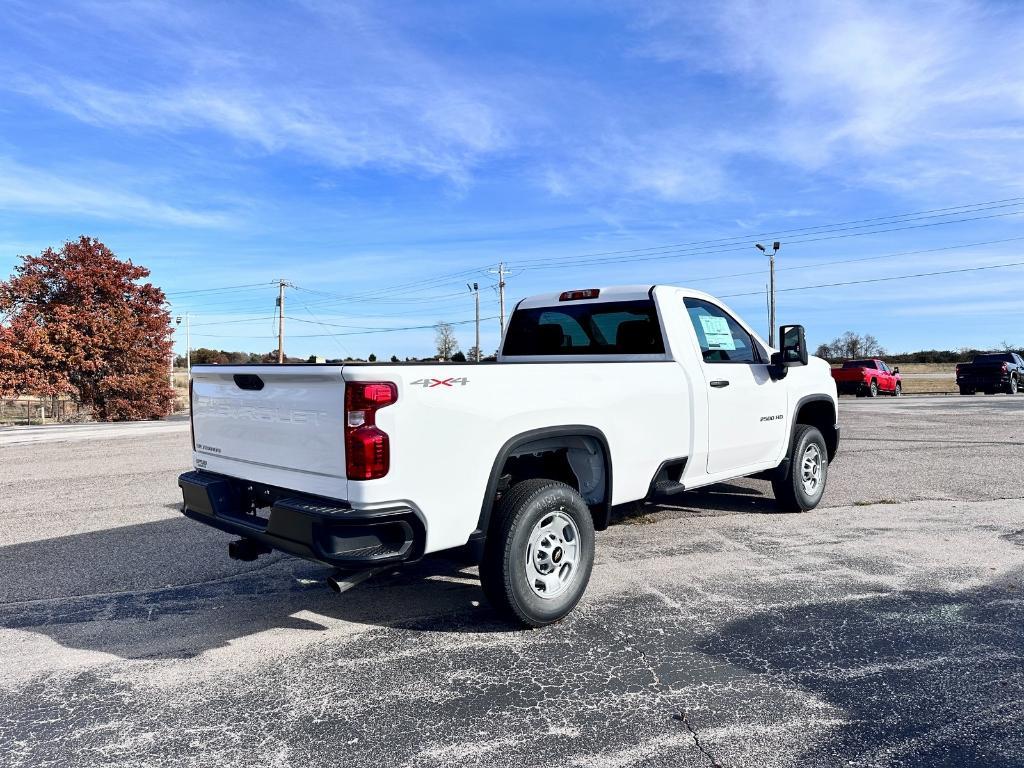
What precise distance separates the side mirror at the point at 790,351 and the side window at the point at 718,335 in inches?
7.0

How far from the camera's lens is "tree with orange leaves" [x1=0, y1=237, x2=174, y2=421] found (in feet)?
79.8

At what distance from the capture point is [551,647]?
3.92 m

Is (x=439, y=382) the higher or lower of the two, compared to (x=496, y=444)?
higher

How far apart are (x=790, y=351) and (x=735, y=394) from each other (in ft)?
2.72

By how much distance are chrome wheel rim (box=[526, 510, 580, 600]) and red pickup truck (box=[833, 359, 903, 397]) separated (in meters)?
28.5

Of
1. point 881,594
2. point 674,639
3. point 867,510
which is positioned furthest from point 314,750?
point 867,510

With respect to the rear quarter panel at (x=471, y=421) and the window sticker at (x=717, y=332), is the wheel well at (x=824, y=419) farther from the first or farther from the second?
the rear quarter panel at (x=471, y=421)

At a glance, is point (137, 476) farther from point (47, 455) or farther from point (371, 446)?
point (371, 446)

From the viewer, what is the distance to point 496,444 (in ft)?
12.6

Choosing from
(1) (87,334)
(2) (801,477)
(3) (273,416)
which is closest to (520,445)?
(3) (273,416)

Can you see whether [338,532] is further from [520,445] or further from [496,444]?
[520,445]

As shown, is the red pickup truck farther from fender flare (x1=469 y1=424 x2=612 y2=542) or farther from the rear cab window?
fender flare (x1=469 y1=424 x2=612 y2=542)

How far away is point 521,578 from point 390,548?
33.6 inches

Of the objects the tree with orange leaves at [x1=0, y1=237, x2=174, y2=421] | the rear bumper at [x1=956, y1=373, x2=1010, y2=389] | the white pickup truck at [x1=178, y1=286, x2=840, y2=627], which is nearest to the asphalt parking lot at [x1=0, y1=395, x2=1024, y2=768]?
the white pickup truck at [x1=178, y1=286, x2=840, y2=627]
